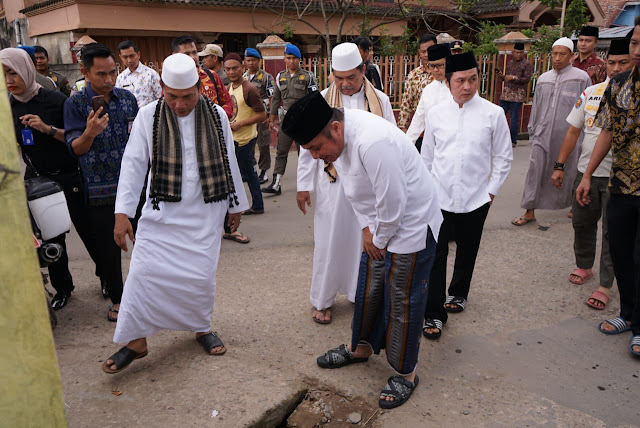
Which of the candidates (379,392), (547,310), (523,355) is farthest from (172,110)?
(547,310)

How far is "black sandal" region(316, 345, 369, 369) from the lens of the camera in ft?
10.3

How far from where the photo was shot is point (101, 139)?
3533 mm

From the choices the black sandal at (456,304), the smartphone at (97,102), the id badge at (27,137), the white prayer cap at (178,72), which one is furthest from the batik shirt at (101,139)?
the black sandal at (456,304)

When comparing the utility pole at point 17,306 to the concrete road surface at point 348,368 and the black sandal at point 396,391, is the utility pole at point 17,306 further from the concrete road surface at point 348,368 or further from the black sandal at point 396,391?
the black sandal at point 396,391

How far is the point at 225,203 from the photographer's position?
324 centimetres

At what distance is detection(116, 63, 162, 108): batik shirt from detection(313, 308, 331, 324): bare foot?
117 inches

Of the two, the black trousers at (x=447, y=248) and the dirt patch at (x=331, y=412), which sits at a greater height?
the black trousers at (x=447, y=248)

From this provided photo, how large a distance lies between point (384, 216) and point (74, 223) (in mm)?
2513

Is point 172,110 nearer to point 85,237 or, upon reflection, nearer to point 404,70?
point 85,237

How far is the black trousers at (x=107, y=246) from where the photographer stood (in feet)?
11.8

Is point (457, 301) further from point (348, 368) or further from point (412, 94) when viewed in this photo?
point (412, 94)

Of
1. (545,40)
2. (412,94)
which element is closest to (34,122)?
(412,94)

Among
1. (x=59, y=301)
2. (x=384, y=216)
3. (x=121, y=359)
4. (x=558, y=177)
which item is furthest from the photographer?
(x=558, y=177)

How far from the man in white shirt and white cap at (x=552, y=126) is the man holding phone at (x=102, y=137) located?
4132mm
